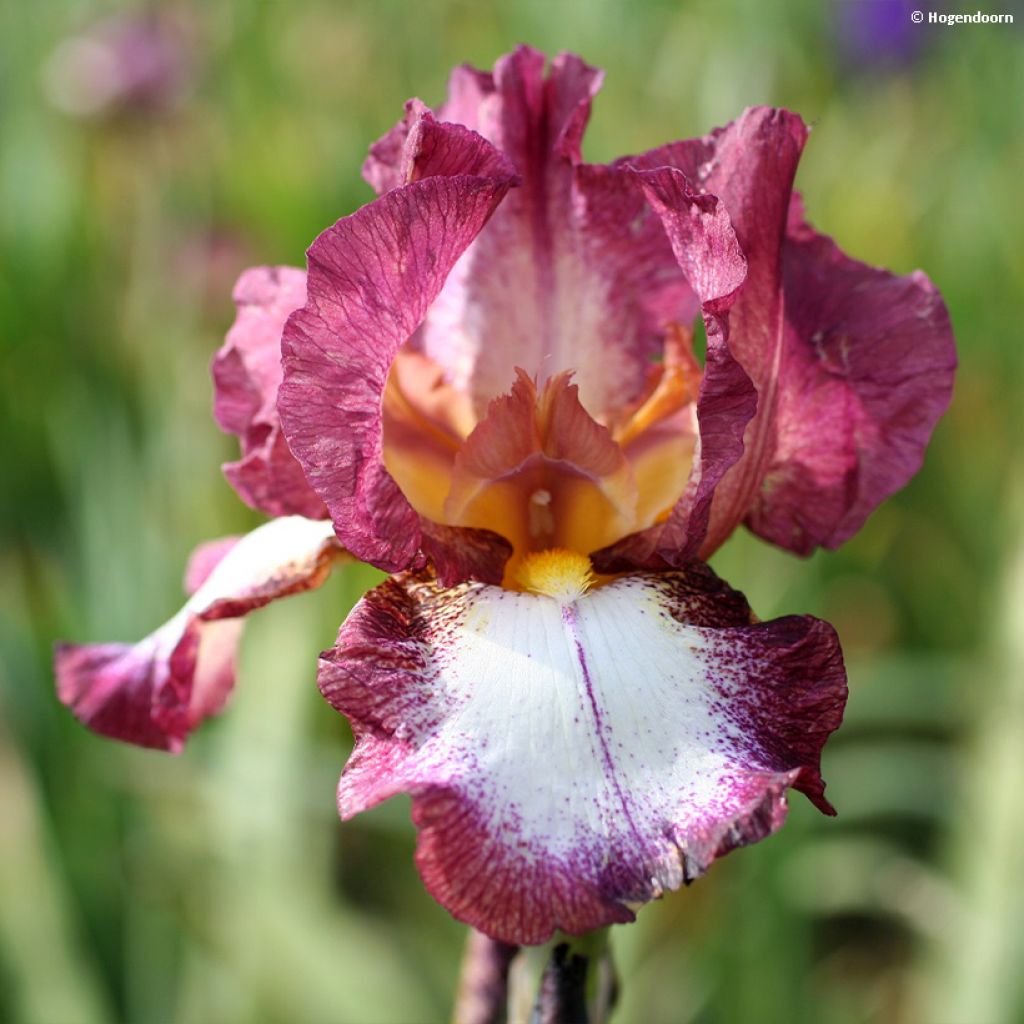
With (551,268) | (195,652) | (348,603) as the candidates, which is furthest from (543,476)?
(348,603)

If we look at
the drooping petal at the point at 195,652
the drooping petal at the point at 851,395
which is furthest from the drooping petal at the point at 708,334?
the drooping petal at the point at 195,652

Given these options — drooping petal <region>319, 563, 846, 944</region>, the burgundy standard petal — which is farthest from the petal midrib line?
the burgundy standard petal

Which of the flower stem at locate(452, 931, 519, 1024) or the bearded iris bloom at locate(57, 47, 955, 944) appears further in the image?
the flower stem at locate(452, 931, 519, 1024)

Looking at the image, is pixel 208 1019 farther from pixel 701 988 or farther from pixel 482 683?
pixel 482 683

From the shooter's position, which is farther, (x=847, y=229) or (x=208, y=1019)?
(x=847, y=229)

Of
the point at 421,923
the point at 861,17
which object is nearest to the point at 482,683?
the point at 421,923

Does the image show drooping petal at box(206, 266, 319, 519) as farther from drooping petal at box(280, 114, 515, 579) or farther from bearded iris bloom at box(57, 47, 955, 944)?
drooping petal at box(280, 114, 515, 579)
